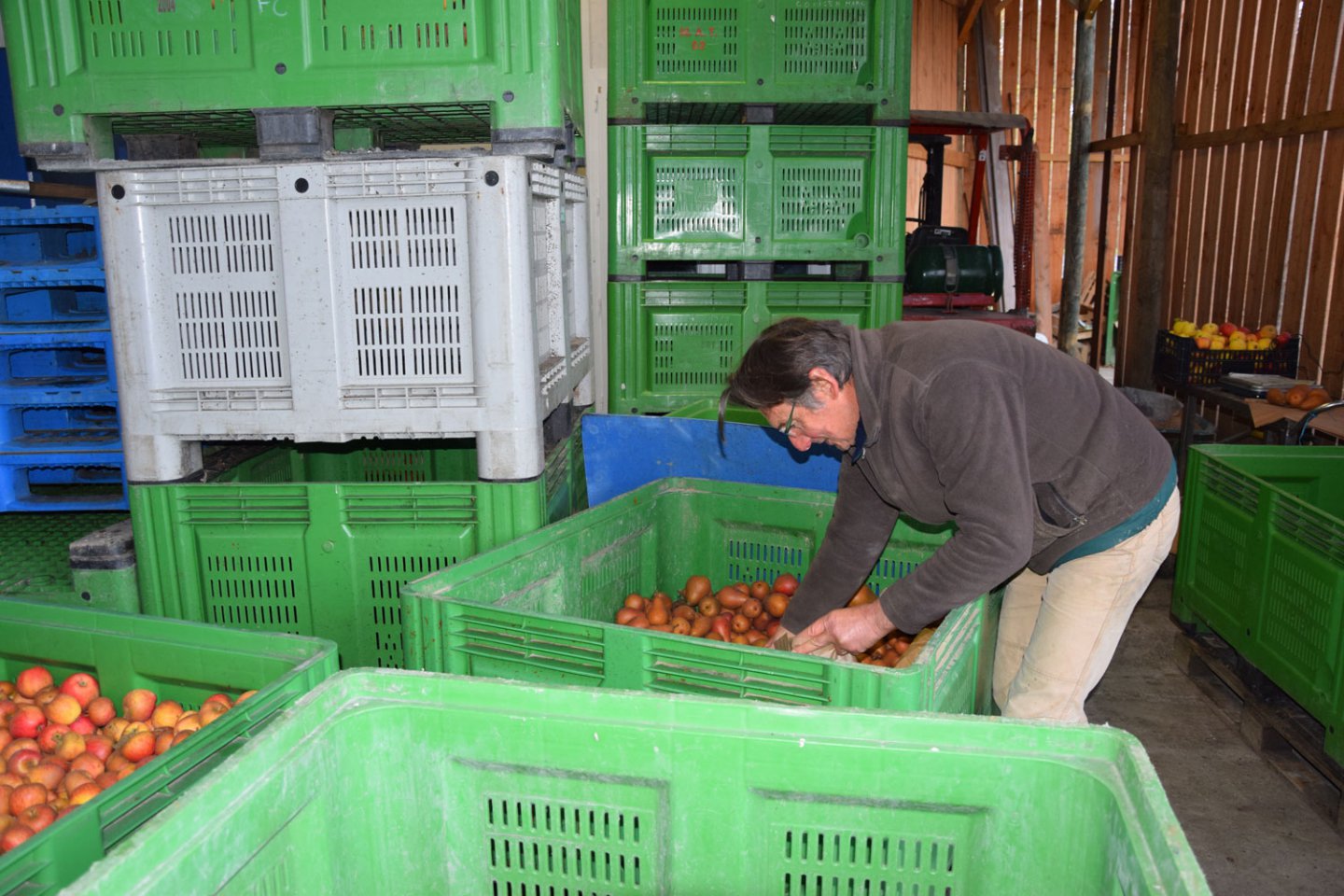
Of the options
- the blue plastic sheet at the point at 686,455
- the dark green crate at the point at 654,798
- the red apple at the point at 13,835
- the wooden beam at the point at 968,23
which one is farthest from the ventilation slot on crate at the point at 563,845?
the wooden beam at the point at 968,23

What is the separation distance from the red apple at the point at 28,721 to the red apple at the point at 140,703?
0.23 meters

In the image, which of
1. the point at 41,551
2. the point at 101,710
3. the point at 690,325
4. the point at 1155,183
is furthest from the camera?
the point at 1155,183

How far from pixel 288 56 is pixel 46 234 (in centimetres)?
170

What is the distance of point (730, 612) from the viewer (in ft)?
10.6

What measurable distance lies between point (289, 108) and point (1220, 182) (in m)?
7.23

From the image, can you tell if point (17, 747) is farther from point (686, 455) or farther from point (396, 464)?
point (686, 455)

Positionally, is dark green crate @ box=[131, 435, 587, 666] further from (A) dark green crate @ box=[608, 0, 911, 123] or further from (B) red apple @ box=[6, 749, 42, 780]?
(A) dark green crate @ box=[608, 0, 911, 123]

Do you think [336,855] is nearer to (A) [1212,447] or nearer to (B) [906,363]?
(B) [906,363]

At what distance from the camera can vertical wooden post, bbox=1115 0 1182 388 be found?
800 cm

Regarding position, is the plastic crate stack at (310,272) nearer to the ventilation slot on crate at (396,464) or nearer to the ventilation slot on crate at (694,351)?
the ventilation slot on crate at (396,464)

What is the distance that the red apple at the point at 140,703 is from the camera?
2.28m

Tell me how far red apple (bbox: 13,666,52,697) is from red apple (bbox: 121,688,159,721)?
276 mm

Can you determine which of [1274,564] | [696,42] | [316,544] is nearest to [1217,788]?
[1274,564]

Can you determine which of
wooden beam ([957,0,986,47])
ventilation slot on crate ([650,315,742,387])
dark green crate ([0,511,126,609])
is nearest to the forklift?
ventilation slot on crate ([650,315,742,387])
